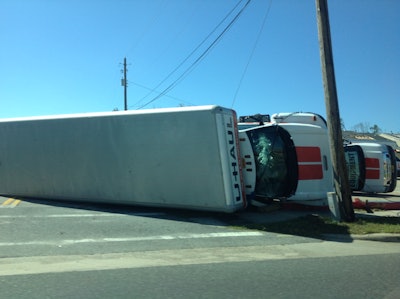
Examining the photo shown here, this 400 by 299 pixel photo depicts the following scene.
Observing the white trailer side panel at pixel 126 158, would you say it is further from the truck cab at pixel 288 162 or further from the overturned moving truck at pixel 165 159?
the truck cab at pixel 288 162

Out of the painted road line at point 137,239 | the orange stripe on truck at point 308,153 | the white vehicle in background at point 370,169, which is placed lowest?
the white vehicle in background at point 370,169

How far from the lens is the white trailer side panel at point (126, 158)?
10750 mm

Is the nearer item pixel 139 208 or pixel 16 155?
pixel 139 208

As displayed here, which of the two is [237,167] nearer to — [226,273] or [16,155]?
[226,273]

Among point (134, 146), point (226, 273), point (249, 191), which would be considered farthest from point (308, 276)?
point (134, 146)

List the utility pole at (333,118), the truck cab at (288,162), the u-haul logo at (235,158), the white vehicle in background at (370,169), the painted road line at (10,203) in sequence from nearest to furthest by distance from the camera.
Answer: the utility pole at (333,118) → the u-haul logo at (235,158) → the truck cab at (288,162) → the painted road line at (10,203) → the white vehicle in background at (370,169)

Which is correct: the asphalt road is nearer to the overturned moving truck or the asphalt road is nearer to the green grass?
the green grass

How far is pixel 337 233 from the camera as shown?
9.47 meters

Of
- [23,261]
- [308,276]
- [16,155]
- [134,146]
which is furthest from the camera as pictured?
[16,155]

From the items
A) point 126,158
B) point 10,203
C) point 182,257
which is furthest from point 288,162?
point 10,203

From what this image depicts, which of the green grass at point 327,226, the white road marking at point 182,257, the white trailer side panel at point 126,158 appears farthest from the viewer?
the white trailer side panel at point 126,158

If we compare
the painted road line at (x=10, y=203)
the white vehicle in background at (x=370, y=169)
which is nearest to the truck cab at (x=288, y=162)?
the white vehicle in background at (x=370, y=169)

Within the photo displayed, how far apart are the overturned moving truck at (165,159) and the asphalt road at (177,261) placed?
3.12 ft

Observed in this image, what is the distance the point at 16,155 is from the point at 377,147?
45.7 ft
